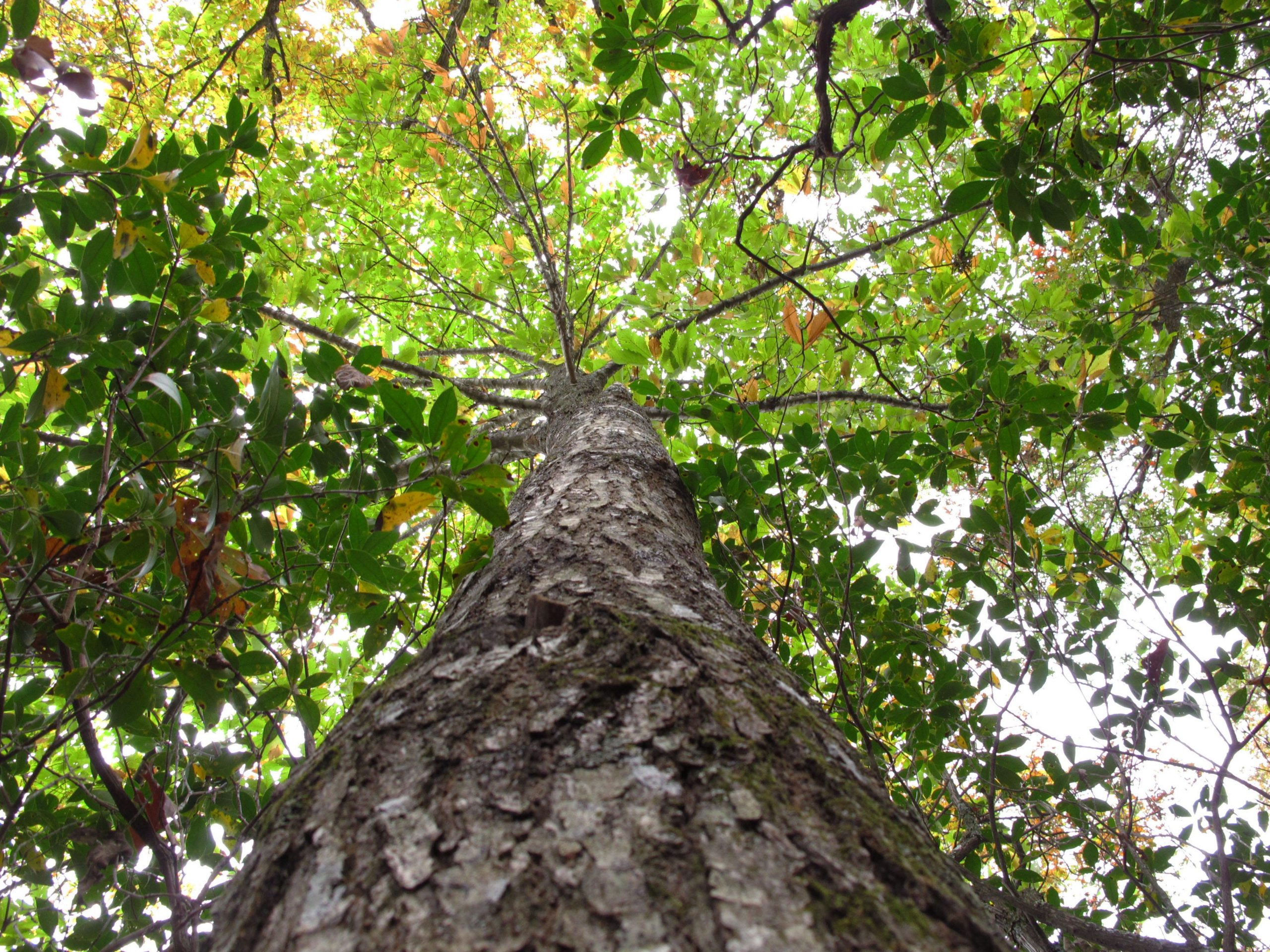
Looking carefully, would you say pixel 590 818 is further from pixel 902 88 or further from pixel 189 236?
pixel 902 88

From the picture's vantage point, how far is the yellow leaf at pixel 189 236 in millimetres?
1540

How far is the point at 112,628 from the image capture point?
1.29 m

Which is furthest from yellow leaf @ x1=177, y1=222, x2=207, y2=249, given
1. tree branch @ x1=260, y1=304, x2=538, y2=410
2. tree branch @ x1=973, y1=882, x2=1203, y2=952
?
tree branch @ x1=973, y1=882, x2=1203, y2=952

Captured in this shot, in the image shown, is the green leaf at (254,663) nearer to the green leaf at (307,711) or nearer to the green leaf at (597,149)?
the green leaf at (307,711)

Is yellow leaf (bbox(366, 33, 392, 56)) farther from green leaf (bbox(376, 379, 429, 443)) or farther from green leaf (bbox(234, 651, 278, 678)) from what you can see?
green leaf (bbox(234, 651, 278, 678))

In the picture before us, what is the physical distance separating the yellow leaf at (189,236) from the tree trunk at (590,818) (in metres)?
1.31

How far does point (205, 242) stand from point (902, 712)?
96.4 inches

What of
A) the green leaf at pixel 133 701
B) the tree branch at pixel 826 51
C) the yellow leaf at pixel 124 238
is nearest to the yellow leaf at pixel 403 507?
the green leaf at pixel 133 701

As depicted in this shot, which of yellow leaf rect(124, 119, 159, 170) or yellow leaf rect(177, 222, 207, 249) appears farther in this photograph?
yellow leaf rect(177, 222, 207, 249)

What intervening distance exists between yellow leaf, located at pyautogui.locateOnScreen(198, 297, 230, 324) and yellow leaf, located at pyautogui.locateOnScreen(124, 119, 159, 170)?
31cm

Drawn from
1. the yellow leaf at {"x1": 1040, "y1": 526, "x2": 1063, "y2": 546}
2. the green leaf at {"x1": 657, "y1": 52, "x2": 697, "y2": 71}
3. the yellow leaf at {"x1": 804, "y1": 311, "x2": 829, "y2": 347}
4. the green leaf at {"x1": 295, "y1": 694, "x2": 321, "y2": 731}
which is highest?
the yellow leaf at {"x1": 1040, "y1": 526, "x2": 1063, "y2": 546}

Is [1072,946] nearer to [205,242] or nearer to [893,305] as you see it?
[893,305]

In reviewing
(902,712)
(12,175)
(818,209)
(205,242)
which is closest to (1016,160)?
(818,209)

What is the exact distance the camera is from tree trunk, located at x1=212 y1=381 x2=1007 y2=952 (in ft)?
1.48
